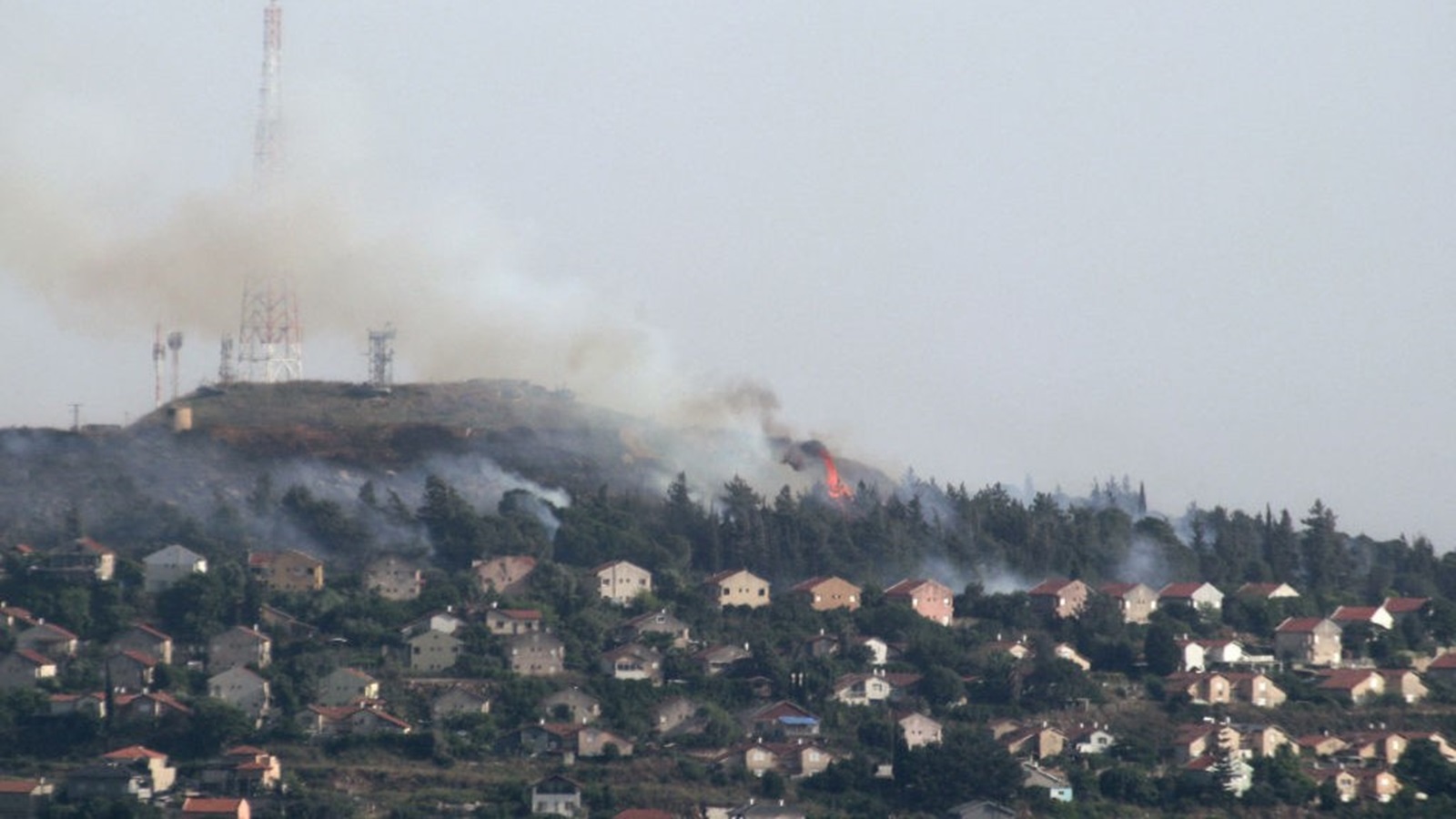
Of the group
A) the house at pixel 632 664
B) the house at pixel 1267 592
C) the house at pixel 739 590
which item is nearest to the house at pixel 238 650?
the house at pixel 632 664

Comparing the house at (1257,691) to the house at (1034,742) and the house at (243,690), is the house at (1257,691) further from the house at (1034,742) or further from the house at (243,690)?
the house at (243,690)

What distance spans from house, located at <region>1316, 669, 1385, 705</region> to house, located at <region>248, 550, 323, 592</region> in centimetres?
3693

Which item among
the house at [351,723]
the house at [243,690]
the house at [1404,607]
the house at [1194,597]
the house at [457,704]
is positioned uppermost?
the house at [1194,597]

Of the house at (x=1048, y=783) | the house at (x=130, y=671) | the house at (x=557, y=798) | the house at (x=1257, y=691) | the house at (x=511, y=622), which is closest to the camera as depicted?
the house at (x=557, y=798)

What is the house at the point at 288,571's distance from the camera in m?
115

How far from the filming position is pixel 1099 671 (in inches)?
4419

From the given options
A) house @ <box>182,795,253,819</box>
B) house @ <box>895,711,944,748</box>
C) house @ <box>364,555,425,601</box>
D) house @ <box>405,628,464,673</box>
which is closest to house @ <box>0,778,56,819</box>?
house @ <box>182,795,253,819</box>

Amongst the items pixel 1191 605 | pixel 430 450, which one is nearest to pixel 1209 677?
pixel 1191 605

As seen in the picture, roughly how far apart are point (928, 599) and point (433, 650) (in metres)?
20.6

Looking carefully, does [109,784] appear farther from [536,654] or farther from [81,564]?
[81,564]

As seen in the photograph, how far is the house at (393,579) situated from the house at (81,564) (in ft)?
31.0

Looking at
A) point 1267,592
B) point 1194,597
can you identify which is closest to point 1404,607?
point 1267,592

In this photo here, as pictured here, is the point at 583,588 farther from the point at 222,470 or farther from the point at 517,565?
the point at 222,470

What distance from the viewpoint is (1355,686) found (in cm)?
11162
